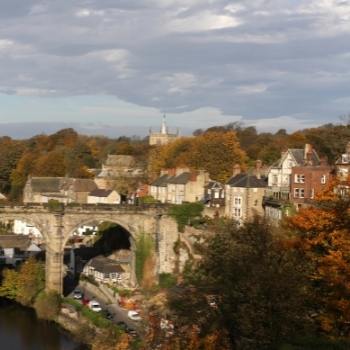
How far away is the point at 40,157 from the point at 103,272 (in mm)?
50394

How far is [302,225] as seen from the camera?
26.2 m

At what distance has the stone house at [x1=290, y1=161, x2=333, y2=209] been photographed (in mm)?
45156

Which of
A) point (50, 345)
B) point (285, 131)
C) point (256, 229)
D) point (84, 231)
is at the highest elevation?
point (285, 131)

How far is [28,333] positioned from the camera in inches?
1684

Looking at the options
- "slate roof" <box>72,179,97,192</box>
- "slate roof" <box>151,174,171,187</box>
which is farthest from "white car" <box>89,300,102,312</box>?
"slate roof" <box>72,179,97,192</box>

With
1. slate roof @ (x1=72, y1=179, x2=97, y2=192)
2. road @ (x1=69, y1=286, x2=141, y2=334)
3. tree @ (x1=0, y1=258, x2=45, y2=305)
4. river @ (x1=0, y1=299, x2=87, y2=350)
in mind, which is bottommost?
river @ (x1=0, y1=299, x2=87, y2=350)

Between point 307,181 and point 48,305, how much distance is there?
824 inches

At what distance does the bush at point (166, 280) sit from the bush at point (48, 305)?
314 inches

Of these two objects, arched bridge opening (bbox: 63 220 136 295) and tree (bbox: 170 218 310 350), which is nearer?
tree (bbox: 170 218 310 350)

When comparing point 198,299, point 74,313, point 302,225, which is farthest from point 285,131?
point 198,299

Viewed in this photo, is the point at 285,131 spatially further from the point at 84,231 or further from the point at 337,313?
the point at 337,313

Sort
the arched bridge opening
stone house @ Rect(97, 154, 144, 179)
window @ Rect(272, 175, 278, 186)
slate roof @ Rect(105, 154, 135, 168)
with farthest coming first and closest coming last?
slate roof @ Rect(105, 154, 135, 168) → stone house @ Rect(97, 154, 144, 179) → the arched bridge opening → window @ Rect(272, 175, 278, 186)

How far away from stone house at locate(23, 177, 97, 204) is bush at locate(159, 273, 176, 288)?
30330 millimetres

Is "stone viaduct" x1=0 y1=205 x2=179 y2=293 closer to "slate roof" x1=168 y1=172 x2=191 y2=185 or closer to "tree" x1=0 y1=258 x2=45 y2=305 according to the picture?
"tree" x1=0 y1=258 x2=45 y2=305
